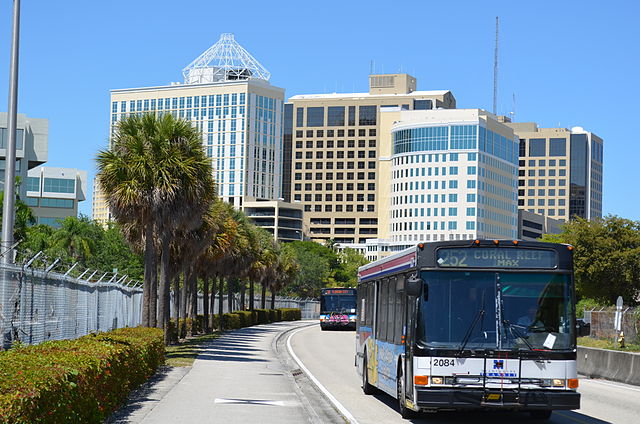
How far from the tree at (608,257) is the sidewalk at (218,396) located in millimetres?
46929

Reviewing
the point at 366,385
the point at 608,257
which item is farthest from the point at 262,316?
the point at 366,385

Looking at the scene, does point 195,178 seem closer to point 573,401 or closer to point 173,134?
point 173,134

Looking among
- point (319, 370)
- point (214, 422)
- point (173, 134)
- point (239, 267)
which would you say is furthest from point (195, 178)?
point (239, 267)

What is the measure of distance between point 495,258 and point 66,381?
7.37m

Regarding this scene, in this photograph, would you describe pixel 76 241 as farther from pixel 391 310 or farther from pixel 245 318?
pixel 391 310

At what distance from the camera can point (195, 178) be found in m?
32.8

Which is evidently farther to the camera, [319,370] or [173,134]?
[173,134]

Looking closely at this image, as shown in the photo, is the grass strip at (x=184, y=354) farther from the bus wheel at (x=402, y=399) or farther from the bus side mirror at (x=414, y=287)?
the bus side mirror at (x=414, y=287)

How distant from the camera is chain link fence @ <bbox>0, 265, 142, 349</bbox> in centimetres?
1761

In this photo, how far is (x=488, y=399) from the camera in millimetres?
14742

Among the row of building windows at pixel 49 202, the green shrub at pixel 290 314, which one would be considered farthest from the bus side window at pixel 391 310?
the row of building windows at pixel 49 202

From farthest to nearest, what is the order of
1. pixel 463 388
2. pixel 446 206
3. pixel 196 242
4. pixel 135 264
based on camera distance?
pixel 446 206, pixel 135 264, pixel 196 242, pixel 463 388

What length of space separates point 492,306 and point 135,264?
75479mm

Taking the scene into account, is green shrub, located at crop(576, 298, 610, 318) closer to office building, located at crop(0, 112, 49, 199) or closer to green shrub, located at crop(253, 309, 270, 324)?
green shrub, located at crop(253, 309, 270, 324)
